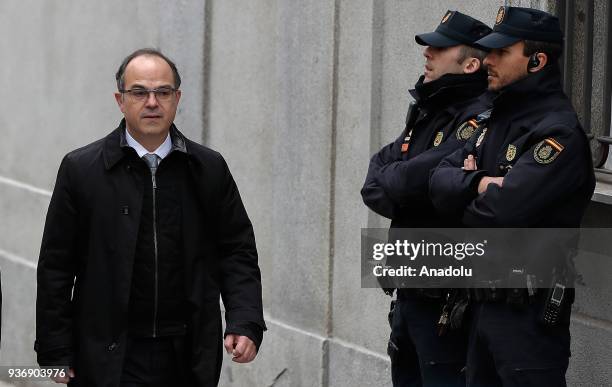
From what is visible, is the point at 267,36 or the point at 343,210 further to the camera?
the point at 267,36

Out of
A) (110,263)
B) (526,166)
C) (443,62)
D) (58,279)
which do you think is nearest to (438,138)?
(443,62)

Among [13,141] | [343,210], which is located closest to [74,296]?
[343,210]

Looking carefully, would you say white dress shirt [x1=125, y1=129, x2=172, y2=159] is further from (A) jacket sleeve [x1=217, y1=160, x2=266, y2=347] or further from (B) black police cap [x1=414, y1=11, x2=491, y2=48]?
(B) black police cap [x1=414, y1=11, x2=491, y2=48]

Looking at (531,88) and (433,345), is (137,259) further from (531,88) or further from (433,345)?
(531,88)

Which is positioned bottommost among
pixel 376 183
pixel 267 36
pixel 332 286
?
pixel 332 286

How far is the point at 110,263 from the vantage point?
5.12 meters

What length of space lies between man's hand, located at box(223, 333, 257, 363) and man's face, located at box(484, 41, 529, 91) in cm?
127

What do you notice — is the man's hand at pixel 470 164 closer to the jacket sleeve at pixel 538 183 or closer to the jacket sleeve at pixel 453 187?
the jacket sleeve at pixel 453 187

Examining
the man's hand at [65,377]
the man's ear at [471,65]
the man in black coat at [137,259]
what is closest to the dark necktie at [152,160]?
the man in black coat at [137,259]

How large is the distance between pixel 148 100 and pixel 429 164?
3.43ft

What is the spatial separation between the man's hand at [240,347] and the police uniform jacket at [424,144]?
74cm

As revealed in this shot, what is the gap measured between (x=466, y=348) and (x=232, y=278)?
35.6 inches

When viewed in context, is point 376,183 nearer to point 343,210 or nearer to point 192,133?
point 343,210

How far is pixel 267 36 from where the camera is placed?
7746 mm
